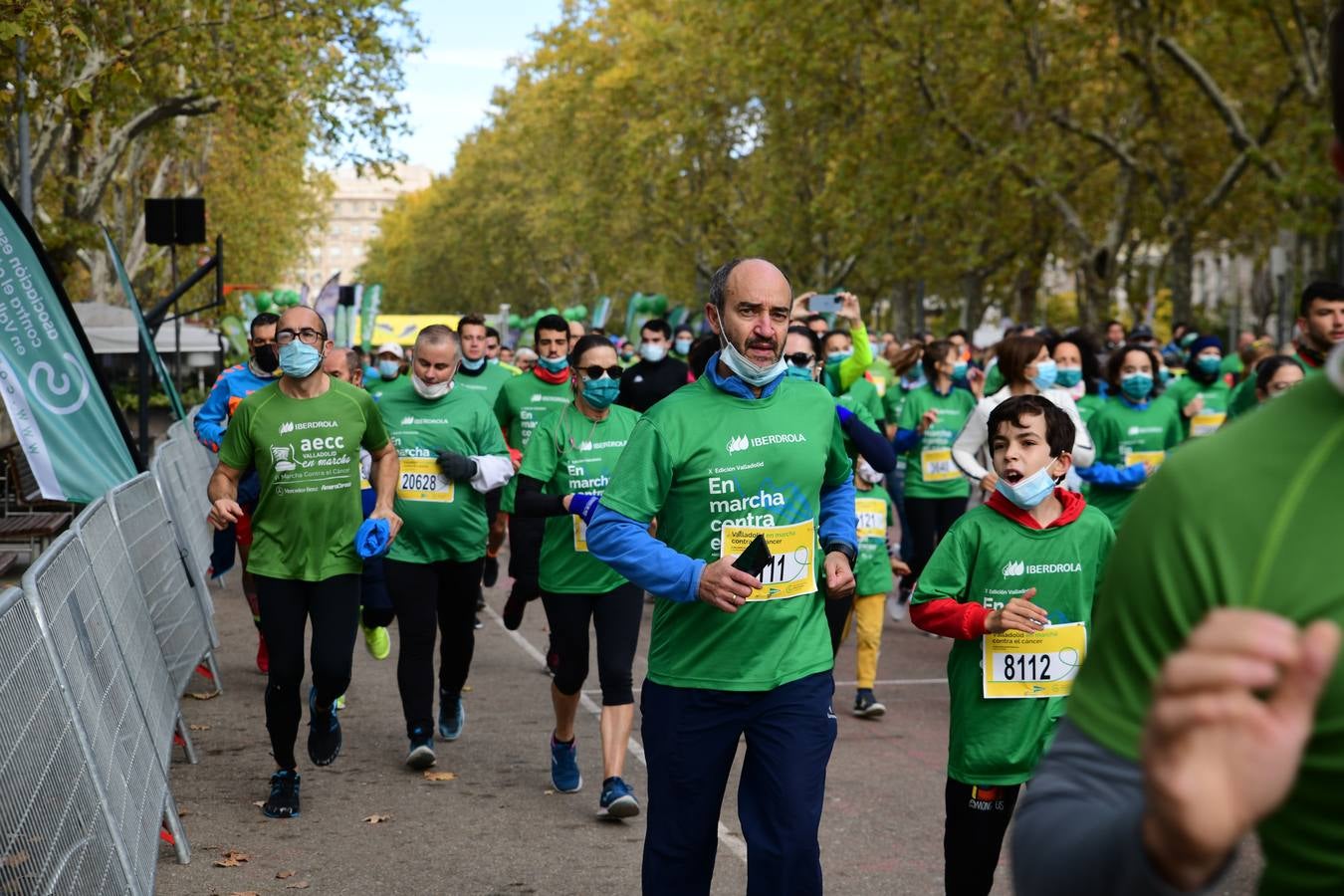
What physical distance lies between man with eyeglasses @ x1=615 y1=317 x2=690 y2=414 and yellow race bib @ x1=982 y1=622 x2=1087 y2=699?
667 centimetres

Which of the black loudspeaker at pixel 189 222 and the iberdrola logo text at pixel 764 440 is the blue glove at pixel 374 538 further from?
the black loudspeaker at pixel 189 222

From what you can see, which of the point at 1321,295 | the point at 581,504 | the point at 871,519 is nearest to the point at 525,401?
the point at 871,519

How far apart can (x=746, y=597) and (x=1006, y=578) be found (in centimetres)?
93

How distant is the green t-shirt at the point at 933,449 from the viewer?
475 inches

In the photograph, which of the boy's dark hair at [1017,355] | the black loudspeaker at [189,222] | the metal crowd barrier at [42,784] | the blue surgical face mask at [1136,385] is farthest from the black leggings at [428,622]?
the black loudspeaker at [189,222]

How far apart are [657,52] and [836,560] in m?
47.6

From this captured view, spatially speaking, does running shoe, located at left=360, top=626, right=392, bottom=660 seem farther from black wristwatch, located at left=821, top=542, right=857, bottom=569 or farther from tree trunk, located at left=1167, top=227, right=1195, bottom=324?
tree trunk, located at left=1167, top=227, right=1195, bottom=324

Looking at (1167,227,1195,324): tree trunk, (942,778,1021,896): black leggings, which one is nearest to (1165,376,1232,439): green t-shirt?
(942,778,1021,896): black leggings

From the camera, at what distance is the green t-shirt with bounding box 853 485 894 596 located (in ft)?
31.4

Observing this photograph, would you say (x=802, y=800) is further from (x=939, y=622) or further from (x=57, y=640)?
(x=57, y=640)

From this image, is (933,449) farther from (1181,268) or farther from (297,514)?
(1181,268)

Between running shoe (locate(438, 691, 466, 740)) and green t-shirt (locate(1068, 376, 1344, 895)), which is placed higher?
green t-shirt (locate(1068, 376, 1344, 895))

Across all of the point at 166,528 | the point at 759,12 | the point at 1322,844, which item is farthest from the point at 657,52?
the point at 1322,844

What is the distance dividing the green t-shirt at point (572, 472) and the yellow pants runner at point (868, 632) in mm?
1929
